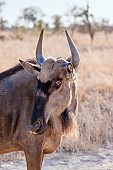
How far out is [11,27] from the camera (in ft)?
157

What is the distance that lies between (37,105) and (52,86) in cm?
25

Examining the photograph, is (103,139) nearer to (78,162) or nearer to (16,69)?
(78,162)

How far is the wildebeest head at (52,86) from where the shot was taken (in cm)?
456

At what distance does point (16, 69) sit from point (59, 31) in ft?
120

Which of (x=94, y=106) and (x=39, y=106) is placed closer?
(x=39, y=106)

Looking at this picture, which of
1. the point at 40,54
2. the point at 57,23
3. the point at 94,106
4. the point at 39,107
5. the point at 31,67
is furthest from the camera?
the point at 57,23

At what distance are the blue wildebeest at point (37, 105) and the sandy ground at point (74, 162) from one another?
141cm

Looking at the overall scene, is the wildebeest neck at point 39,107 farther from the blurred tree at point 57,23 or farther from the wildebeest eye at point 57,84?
the blurred tree at point 57,23

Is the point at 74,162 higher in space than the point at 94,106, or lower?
lower

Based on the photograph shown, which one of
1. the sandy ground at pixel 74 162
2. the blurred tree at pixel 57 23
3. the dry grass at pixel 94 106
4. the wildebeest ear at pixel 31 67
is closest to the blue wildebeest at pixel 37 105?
the wildebeest ear at pixel 31 67

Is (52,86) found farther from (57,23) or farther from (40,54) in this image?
(57,23)

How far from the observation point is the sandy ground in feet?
21.4

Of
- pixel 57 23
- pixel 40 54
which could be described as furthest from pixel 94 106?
pixel 57 23

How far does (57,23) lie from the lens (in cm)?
4366
